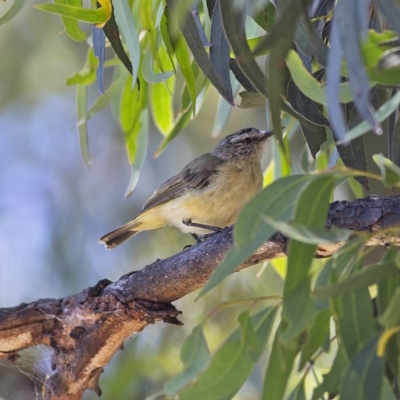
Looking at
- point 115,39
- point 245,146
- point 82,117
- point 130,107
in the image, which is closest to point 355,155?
point 115,39

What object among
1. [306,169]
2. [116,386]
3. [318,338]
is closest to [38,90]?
[116,386]

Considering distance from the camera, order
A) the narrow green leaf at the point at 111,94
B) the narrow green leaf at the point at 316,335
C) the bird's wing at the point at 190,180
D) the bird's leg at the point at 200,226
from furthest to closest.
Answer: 1. the bird's wing at the point at 190,180
2. the bird's leg at the point at 200,226
3. the narrow green leaf at the point at 111,94
4. the narrow green leaf at the point at 316,335

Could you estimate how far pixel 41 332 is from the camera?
290cm

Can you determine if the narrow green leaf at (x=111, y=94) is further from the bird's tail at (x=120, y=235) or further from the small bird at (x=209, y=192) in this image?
the bird's tail at (x=120, y=235)

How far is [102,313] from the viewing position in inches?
108

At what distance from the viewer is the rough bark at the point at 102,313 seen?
7.99 feet

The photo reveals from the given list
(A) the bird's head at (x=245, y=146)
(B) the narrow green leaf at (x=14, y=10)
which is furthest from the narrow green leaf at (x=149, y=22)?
(A) the bird's head at (x=245, y=146)

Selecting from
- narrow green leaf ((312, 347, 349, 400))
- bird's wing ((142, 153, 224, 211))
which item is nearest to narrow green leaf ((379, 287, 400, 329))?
narrow green leaf ((312, 347, 349, 400))

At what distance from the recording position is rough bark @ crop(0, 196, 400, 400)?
2.44 meters

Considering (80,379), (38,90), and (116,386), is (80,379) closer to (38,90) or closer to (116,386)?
(116,386)

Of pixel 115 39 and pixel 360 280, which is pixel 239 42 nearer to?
pixel 360 280

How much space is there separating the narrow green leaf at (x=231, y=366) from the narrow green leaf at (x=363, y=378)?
0.26 metres

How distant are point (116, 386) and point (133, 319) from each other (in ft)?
5.66

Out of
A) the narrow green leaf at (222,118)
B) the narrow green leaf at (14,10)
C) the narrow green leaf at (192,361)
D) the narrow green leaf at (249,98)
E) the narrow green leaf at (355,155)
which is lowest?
the narrow green leaf at (192,361)
